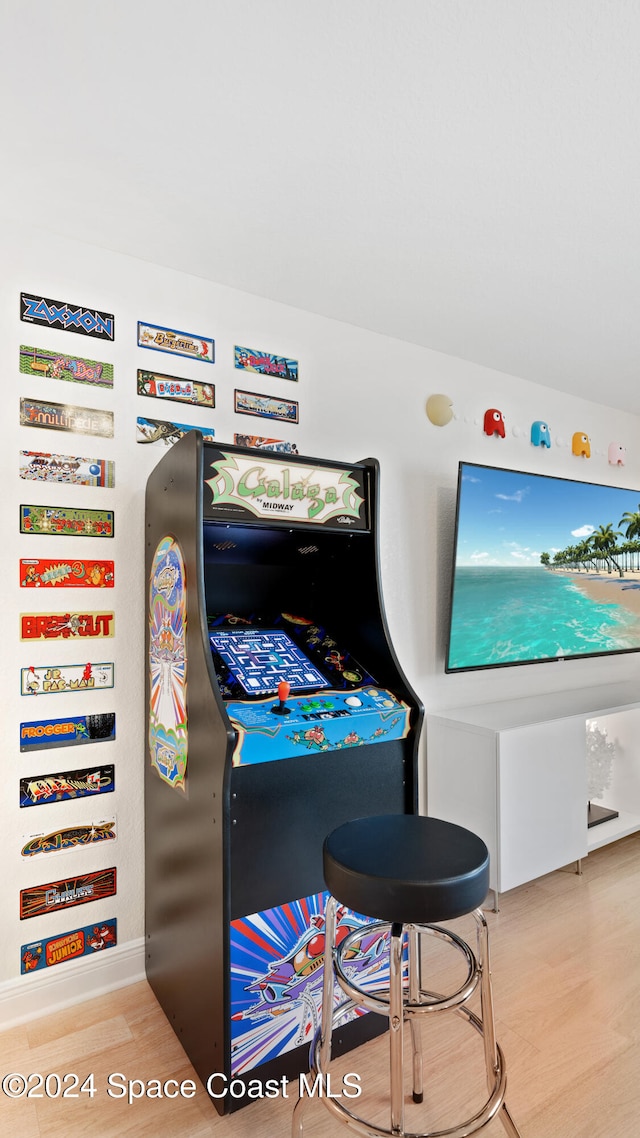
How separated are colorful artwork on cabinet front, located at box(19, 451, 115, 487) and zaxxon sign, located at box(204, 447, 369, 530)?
0.62 metres

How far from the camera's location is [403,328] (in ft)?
8.78

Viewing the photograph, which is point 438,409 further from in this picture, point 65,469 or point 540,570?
point 65,469

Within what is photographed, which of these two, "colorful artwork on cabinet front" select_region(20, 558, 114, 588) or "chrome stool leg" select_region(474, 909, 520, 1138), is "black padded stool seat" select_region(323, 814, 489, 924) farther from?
"colorful artwork on cabinet front" select_region(20, 558, 114, 588)

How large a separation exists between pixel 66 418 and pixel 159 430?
306mm

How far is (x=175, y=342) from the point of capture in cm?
219

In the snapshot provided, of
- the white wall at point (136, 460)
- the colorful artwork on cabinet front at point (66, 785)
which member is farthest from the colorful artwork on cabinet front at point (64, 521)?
the colorful artwork on cabinet front at point (66, 785)

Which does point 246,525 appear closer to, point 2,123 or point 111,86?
point 111,86

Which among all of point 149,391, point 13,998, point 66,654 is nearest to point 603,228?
point 149,391

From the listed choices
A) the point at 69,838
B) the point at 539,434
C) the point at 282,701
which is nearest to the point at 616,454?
the point at 539,434

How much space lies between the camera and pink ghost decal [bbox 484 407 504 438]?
307 centimetres

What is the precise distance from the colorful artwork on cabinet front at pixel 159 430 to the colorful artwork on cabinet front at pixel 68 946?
1.60 m

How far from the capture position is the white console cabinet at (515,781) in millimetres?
2436

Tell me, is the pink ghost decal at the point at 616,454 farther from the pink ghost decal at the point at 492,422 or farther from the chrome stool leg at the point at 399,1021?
the chrome stool leg at the point at 399,1021

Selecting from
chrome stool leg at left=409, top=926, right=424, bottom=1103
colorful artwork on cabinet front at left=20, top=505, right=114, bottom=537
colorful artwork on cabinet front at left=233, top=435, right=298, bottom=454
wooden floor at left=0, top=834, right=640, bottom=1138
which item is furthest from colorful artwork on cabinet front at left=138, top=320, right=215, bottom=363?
wooden floor at left=0, top=834, right=640, bottom=1138
